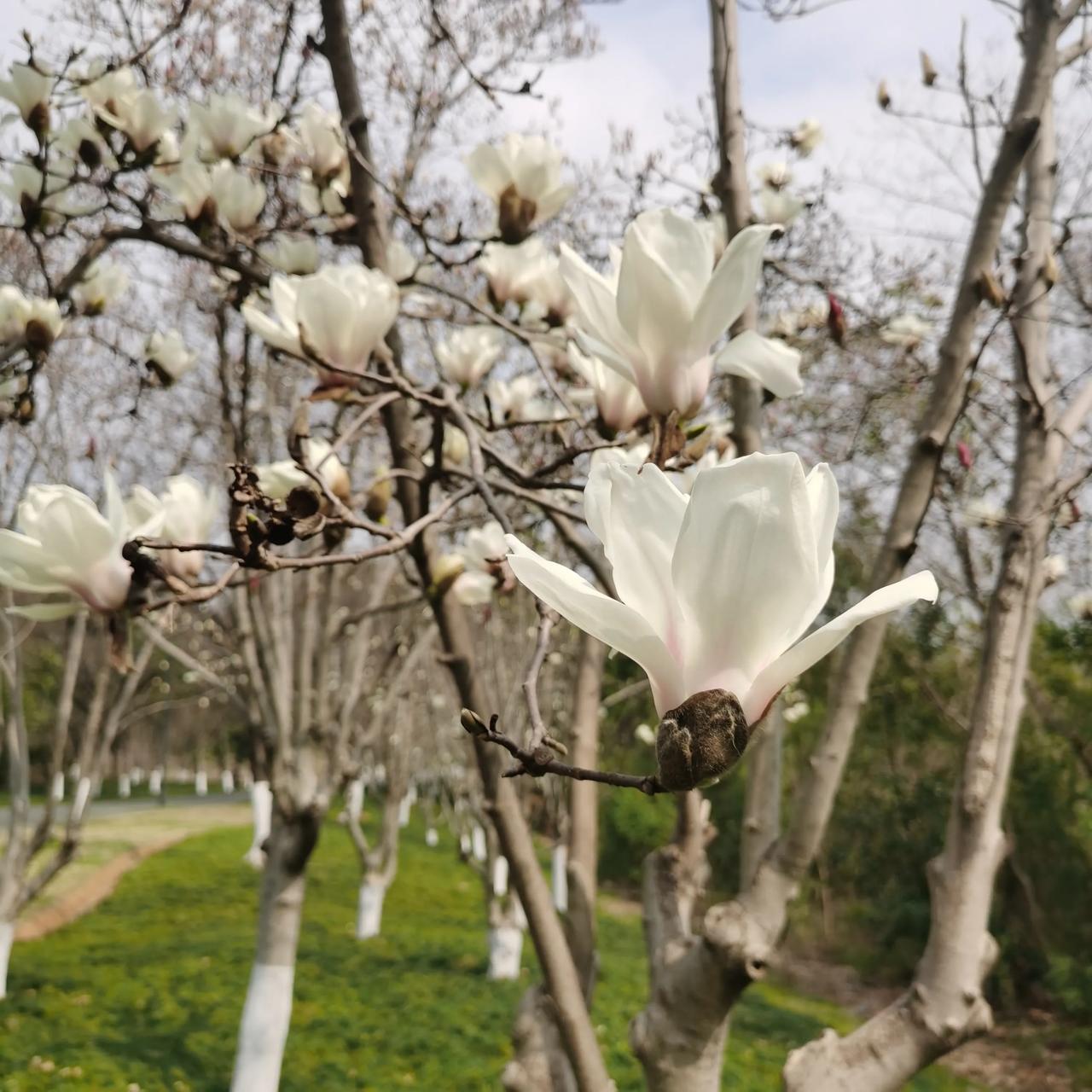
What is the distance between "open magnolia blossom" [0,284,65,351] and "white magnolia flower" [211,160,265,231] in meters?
0.34

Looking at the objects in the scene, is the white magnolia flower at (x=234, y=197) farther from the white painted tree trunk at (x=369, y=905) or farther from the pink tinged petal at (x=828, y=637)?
the white painted tree trunk at (x=369, y=905)

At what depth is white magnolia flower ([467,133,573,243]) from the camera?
1.63 meters

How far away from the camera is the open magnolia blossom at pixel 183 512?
3.96ft

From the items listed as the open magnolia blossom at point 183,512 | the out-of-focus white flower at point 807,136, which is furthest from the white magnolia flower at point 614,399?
the out-of-focus white flower at point 807,136

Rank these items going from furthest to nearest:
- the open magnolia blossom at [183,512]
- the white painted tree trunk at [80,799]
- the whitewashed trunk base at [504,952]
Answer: the whitewashed trunk base at [504,952]
the white painted tree trunk at [80,799]
the open magnolia blossom at [183,512]

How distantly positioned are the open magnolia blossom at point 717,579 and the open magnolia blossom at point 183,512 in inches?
28.4

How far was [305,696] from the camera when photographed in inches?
188

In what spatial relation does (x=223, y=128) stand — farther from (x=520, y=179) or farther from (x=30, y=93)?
(x=520, y=179)

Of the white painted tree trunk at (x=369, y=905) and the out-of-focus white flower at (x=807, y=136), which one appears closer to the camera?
the out-of-focus white flower at (x=807, y=136)

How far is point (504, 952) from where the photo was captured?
848 centimetres

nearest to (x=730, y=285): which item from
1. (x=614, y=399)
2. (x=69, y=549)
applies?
(x=614, y=399)

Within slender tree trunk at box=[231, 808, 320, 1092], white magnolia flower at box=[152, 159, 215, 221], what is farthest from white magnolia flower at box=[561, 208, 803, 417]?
slender tree trunk at box=[231, 808, 320, 1092]

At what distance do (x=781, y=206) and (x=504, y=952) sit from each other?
7523 mm

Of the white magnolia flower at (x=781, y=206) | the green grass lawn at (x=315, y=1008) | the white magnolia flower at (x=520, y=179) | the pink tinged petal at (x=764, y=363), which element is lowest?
the green grass lawn at (x=315, y=1008)
